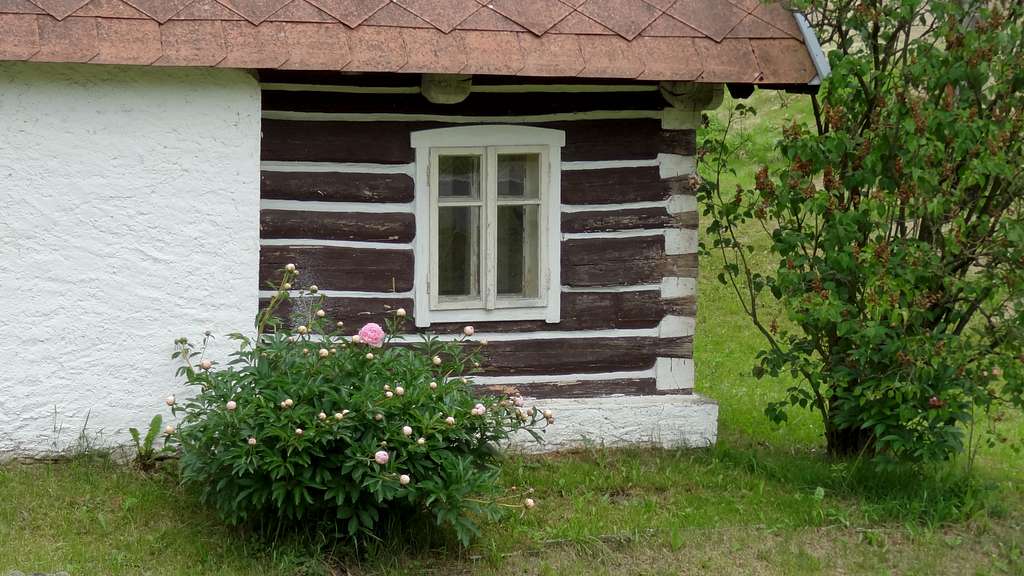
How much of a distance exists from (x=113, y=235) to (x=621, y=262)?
10.2 ft

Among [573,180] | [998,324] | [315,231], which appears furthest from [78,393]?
[998,324]

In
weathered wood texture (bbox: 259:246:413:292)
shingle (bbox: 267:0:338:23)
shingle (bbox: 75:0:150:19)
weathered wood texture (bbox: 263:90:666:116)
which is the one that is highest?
shingle (bbox: 267:0:338:23)

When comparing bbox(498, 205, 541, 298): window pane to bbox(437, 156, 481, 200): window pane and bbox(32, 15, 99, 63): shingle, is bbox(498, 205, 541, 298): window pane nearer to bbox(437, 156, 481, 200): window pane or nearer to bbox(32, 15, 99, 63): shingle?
bbox(437, 156, 481, 200): window pane

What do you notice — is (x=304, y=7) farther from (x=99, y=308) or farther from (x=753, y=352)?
(x=753, y=352)

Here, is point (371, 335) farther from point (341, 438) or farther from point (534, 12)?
point (534, 12)

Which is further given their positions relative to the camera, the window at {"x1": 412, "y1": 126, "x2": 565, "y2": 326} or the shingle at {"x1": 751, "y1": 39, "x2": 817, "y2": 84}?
the window at {"x1": 412, "y1": 126, "x2": 565, "y2": 326}

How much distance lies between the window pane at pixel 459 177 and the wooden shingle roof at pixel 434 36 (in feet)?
2.58

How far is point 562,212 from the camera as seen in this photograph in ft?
26.6

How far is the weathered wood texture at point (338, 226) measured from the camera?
25.2 ft

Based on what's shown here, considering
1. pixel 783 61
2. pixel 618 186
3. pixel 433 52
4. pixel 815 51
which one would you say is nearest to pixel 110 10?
pixel 433 52

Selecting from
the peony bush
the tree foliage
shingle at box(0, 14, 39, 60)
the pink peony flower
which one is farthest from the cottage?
the pink peony flower

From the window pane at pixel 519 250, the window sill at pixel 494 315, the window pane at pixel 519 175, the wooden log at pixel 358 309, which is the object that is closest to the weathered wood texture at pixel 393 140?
the window pane at pixel 519 175

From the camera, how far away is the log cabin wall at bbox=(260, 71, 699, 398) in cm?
769

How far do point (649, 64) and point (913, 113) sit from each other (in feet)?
5.03
